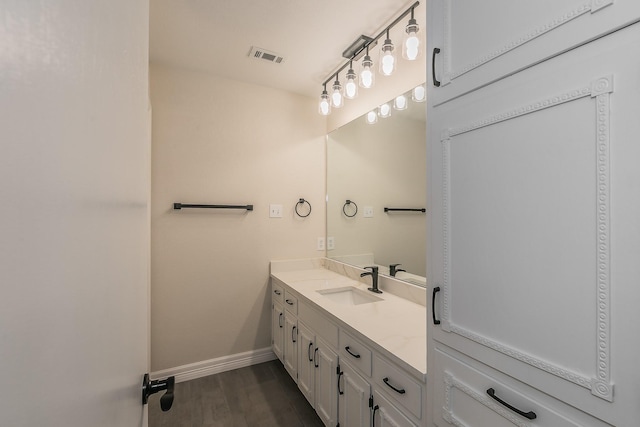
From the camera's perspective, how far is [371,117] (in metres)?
2.34

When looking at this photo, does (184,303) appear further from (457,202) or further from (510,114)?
(510,114)

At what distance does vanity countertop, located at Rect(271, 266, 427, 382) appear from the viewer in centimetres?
114

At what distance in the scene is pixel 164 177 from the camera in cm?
229

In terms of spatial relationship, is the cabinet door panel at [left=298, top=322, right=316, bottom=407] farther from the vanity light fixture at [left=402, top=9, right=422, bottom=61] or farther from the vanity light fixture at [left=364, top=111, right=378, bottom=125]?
the vanity light fixture at [left=402, top=9, right=422, bottom=61]

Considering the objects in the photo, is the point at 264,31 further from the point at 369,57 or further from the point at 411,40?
the point at 411,40

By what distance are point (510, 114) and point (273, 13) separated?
5.09 ft

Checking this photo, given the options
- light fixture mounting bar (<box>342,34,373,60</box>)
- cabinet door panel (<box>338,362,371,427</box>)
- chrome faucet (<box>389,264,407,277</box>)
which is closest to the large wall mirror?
chrome faucet (<box>389,264,407,277</box>)

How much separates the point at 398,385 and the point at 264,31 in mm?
2108

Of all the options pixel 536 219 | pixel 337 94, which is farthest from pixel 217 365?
pixel 536 219

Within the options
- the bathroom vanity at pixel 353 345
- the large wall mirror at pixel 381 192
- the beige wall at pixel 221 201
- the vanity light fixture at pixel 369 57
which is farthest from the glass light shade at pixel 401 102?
the bathroom vanity at pixel 353 345

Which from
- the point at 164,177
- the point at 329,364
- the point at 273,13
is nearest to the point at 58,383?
the point at 329,364

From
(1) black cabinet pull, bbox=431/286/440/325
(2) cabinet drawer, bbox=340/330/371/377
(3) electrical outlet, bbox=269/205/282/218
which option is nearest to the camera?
(1) black cabinet pull, bbox=431/286/440/325

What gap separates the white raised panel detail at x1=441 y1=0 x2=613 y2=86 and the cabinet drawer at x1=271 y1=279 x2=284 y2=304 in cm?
197

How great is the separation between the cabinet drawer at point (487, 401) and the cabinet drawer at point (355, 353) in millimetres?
383
